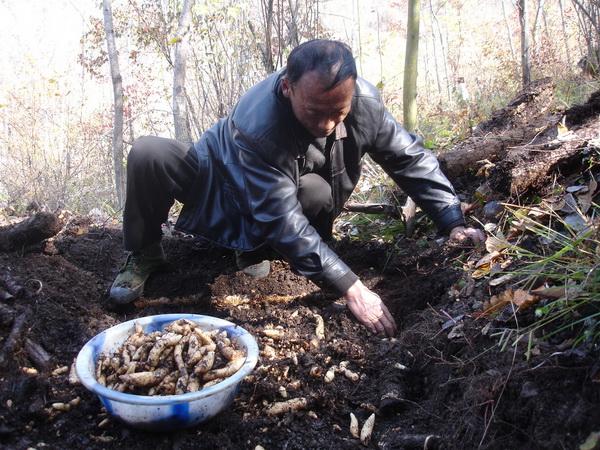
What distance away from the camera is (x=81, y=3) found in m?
9.48

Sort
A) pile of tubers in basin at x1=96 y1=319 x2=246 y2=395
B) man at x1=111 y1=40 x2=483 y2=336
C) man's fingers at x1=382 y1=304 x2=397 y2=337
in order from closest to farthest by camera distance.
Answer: pile of tubers in basin at x1=96 y1=319 x2=246 y2=395 → man at x1=111 y1=40 x2=483 y2=336 → man's fingers at x1=382 y1=304 x2=397 y2=337

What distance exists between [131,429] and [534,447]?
1.37 metres

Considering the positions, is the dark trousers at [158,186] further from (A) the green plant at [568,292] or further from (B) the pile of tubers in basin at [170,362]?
(A) the green plant at [568,292]

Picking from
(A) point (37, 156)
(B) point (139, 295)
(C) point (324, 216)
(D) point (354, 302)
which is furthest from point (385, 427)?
(A) point (37, 156)

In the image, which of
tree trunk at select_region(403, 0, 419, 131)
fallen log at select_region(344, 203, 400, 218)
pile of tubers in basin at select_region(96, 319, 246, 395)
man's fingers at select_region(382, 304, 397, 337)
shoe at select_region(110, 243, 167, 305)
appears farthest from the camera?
tree trunk at select_region(403, 0, 419, 131)

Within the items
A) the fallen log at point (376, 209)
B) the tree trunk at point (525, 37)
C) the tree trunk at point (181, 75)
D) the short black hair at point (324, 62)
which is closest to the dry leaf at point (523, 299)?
the short black hair at point (324, 62)

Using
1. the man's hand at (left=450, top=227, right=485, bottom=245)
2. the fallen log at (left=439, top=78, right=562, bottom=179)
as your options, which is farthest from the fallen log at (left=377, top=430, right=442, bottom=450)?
the fallen log at (left=439, top=78, right=562, bottom=179)

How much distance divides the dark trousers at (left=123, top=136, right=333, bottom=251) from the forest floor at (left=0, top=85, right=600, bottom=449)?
426 millimetres

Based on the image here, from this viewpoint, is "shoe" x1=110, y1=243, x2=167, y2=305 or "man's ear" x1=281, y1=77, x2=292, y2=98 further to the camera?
"shoe" x1=110, y1=243, x2=167, y2=305

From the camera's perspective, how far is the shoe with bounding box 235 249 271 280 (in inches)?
127

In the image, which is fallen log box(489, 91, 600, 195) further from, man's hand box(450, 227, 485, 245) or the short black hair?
the short black hair

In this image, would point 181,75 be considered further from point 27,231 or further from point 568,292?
point 568,292

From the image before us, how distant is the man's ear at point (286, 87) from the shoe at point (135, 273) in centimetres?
139

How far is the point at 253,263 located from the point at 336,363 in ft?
3.43
